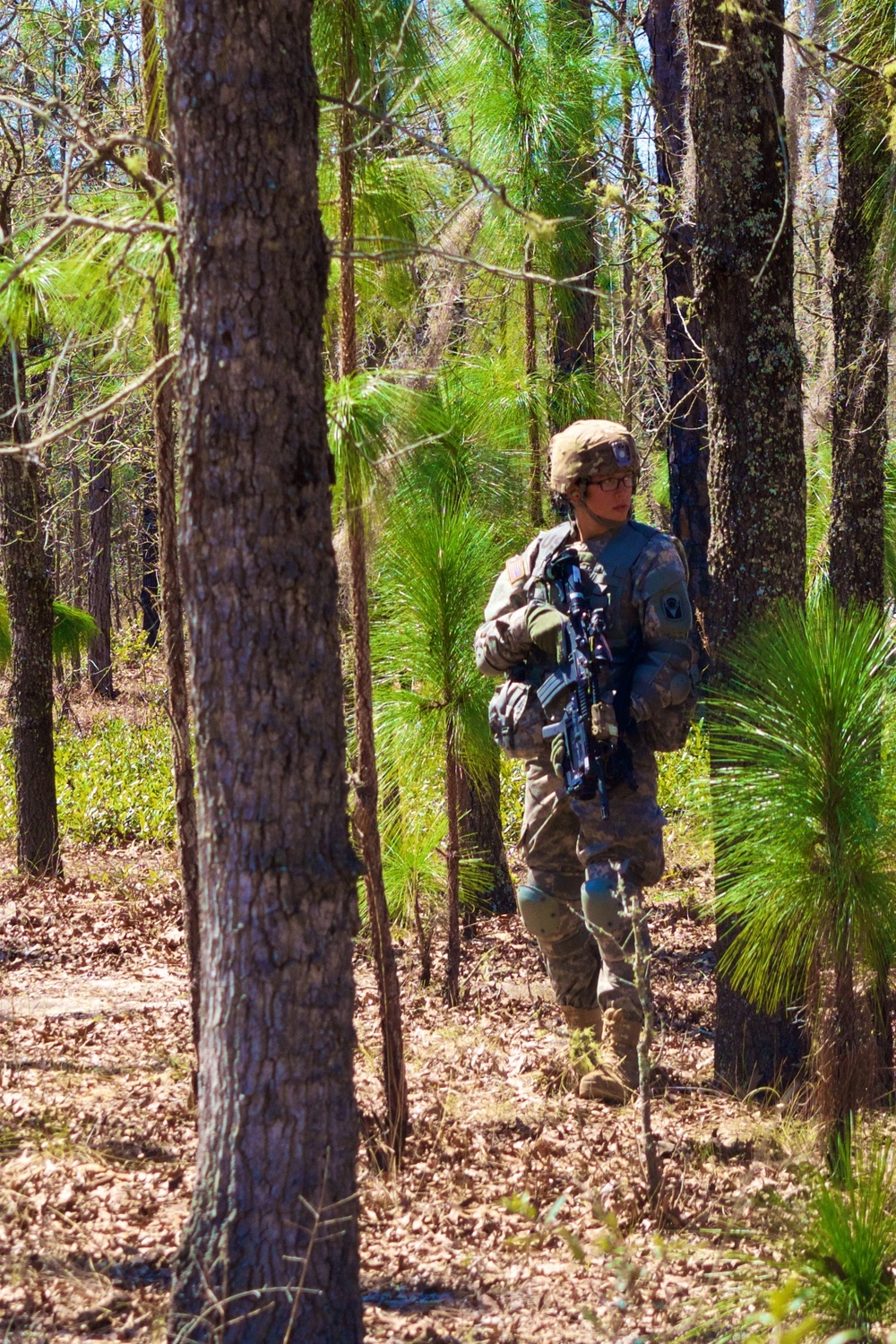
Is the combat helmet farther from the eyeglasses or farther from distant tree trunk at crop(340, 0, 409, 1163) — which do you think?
distant tree trunk at crop(340, 0, 409, 1163)

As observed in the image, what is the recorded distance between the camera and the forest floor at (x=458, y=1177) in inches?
106

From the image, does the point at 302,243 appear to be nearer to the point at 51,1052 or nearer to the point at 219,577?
the point at 219,577

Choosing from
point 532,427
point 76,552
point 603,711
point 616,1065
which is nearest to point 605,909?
point 616,1065

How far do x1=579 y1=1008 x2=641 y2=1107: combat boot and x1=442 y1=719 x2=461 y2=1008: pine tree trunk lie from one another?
1177mm

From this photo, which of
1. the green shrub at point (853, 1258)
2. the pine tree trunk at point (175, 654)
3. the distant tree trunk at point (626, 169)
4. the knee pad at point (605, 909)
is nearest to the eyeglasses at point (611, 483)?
the knee pad at point (605, 909)

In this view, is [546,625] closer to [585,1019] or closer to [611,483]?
[611,483]

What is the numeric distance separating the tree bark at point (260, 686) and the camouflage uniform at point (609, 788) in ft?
5.24

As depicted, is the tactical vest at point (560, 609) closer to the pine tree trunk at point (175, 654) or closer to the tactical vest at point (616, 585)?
the tactical vest at point (616, 585)

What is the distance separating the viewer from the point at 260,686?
7.56ft

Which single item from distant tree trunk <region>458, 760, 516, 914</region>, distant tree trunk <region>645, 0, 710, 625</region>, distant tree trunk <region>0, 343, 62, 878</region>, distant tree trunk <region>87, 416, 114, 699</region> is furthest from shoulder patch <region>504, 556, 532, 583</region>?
distant tree trunk <region>87, 416, 114, 699</region>

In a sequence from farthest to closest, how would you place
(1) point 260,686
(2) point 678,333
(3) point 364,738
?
(2) point 678,333 → (3) point 364,738 → (1) point 260,686

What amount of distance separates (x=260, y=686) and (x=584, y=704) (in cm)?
171

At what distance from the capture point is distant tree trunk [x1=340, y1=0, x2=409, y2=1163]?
11.7 ft

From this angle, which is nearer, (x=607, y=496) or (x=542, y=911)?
(x=607, y=496)
